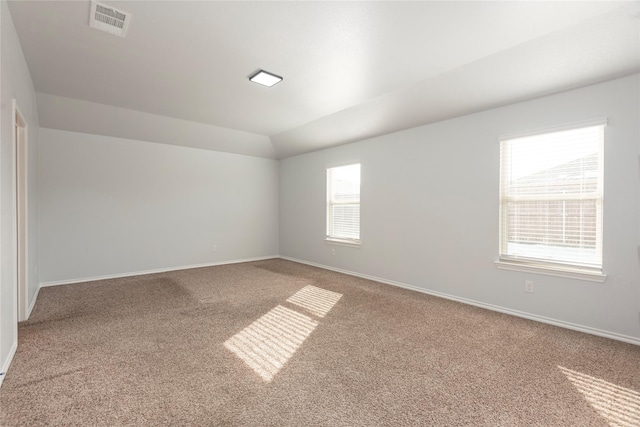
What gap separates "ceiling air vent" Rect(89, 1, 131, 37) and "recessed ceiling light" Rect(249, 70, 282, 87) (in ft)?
3.97

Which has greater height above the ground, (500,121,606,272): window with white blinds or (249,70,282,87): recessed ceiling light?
(249,70,282,87): recessed ceiling light

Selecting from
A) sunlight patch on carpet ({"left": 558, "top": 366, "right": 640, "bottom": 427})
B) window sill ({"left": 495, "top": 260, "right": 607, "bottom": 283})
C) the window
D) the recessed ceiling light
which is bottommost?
sunlight patch on carpet ({"left": 558, "top": 366, "right": 640, "bottom": 427})

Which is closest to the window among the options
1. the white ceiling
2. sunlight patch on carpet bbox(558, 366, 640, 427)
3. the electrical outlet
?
the white ceiling

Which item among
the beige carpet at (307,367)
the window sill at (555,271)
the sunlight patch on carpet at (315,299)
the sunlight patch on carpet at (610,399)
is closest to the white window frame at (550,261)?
the window sill at (555,271)

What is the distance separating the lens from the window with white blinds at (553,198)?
2.93 metres

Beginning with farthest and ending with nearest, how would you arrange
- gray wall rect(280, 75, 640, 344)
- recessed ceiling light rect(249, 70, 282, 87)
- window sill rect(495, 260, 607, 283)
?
recessed ceiling light rect(249, 70, 282, 87) → window sill rect(495, 260, 607, 283) → gray wall rect(280, 75, 640, 344)

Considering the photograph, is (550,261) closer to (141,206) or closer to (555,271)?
(555,271)

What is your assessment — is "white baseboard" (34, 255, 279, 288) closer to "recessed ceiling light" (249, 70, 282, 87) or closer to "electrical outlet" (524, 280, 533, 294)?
"recessed ceiling light" (249, 70, 282, 87)

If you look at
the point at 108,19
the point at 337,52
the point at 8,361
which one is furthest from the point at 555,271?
the point at 8,361

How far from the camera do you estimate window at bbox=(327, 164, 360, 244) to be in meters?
5.46

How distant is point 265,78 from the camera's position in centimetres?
334

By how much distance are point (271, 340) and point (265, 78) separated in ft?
8.92

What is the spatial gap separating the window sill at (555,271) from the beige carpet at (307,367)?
0.54m

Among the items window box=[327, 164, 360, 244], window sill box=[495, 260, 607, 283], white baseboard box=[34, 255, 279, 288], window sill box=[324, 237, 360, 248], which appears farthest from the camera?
window box=[327, 164, 360, 244]
